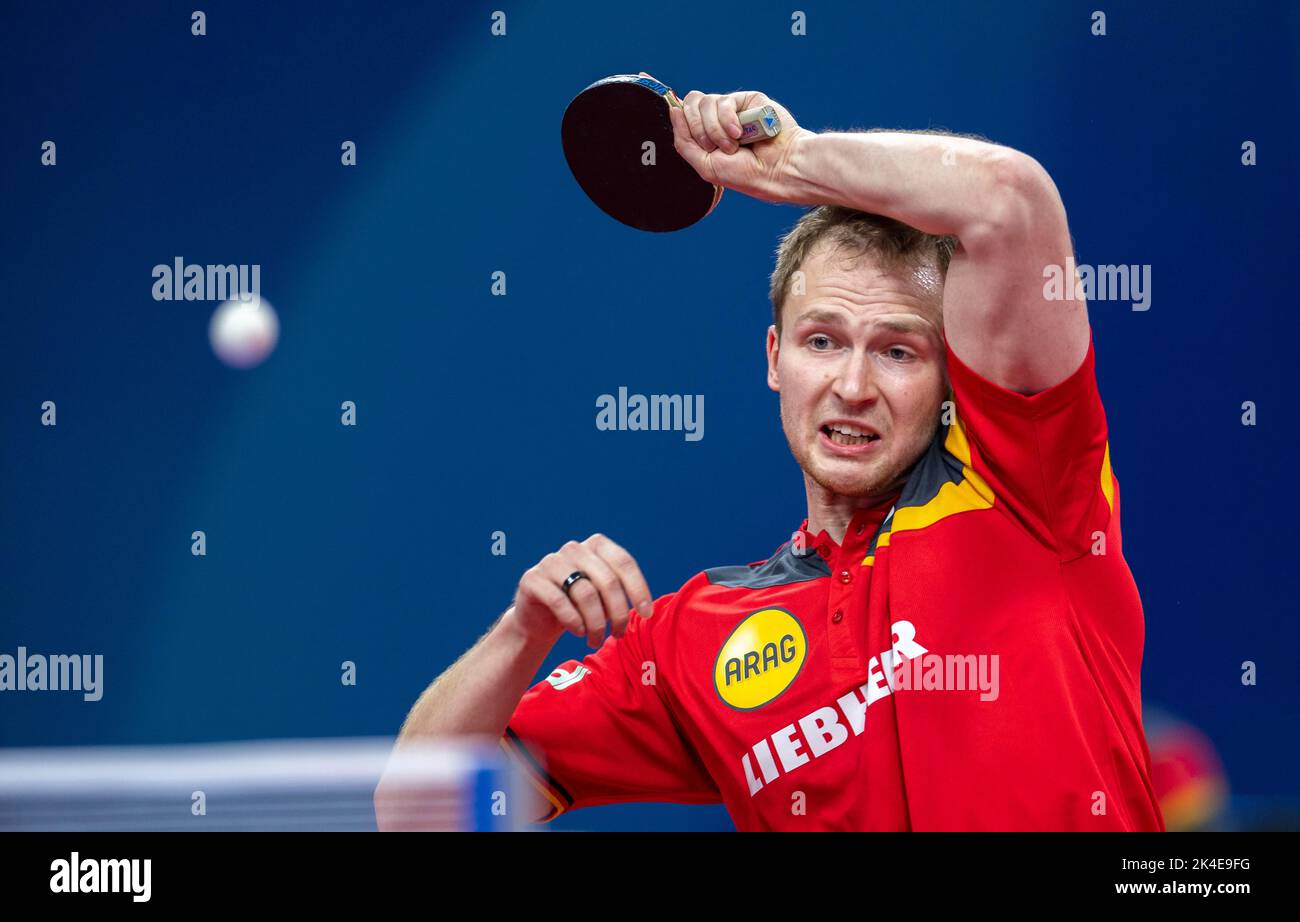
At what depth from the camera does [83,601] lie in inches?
146

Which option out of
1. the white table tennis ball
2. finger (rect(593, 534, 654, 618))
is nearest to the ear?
finger (rect(593, 534, 654, 618))

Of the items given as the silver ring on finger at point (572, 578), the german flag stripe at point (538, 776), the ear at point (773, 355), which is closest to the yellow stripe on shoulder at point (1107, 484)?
the ear at point (773, 355)

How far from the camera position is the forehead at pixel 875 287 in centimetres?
255

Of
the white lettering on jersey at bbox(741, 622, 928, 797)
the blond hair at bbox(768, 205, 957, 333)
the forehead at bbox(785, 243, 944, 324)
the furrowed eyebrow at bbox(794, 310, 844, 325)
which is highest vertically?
the blond hair at bbox(768, 205, 957, 333)

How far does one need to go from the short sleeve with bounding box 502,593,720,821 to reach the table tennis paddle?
31.3 inches

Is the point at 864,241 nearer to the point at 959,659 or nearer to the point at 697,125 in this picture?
the point at 697,125

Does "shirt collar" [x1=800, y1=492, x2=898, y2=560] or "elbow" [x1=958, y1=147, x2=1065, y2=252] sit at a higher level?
"elbow" [x1=958, y1=147, x2=1065, y2=252]

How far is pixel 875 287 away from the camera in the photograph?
256 cm

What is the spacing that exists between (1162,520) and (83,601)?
2857mm

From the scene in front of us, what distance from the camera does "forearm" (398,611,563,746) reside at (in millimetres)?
2547

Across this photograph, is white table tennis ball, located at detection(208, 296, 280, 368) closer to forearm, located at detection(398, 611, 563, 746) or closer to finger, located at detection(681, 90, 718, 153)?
forearm, located at detection(398, 611, 563, 746)

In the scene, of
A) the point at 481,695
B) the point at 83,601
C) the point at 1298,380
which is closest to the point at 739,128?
the point at 481,695

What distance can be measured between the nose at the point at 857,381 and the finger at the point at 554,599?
2.07 feet
